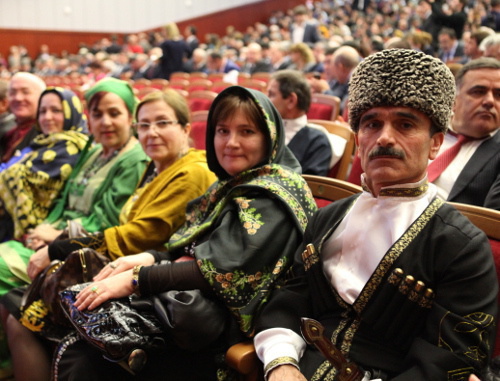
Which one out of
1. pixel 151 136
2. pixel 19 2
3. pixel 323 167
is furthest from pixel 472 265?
pixel 19 2

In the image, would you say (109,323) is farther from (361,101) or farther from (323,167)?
(323,167)

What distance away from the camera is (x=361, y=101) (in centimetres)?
117

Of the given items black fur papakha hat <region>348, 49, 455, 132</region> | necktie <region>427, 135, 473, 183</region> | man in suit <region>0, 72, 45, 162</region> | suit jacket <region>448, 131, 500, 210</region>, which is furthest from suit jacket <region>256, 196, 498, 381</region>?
man in suit <region>0, 72, 45, 162</region>

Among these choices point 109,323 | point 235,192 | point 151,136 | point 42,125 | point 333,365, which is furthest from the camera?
point 42,125

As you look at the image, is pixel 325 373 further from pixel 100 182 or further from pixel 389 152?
pixel 100 182

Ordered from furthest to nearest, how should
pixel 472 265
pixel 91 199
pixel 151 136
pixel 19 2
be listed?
pixel 19 2 → pixel 91 199 → pixel 151 136 → pixel 472 265

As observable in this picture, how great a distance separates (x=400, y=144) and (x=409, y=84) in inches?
4.9

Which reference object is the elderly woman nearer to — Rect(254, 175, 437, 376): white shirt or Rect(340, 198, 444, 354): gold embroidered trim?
Rect(254, 175, 437, 376): white shirt

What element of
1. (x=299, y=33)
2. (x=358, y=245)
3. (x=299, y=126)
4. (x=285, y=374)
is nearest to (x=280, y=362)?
(x=285, y=374)

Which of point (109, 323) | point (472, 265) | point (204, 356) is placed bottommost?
point (204, 356)

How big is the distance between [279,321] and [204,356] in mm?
318

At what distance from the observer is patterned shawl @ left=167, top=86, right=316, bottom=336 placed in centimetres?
144

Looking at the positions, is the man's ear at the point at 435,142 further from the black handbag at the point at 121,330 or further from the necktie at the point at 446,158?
the black handbag at the point at 121,330

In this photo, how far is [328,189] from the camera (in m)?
1.74
